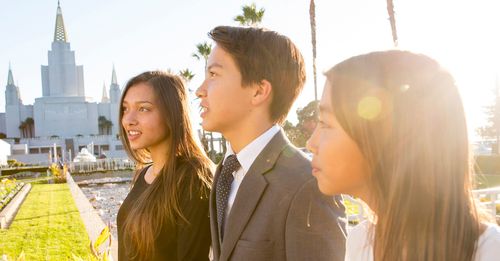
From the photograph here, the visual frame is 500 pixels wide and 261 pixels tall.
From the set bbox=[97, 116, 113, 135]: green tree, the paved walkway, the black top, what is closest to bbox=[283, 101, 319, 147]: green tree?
the paved walkway

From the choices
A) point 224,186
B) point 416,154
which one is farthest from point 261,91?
point 416,154

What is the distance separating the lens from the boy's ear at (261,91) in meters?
2.25

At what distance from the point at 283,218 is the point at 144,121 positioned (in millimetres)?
1287

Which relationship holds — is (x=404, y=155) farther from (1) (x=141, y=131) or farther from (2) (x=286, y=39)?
(1) (x=141, y=131)

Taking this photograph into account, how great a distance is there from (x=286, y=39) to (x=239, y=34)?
8.3 inches

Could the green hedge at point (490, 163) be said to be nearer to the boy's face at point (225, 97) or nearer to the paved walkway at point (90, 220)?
the paved walkway at point (90, 220)

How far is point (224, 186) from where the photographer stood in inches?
88.0

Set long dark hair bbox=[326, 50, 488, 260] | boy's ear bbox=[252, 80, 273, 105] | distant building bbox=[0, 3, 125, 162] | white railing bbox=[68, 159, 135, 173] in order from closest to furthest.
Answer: long dark hair bbox=[326, 50, 488, 260] → boy's ear bbox=[252, 80, 273, 105] → white railing bbox=[68, 159, 135, 173] → distant building bbox=[0, 3, 125, 162]

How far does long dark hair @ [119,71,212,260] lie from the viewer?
257cm

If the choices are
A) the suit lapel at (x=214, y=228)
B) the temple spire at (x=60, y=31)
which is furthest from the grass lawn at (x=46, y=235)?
the temple spire at (x=60, y=31)

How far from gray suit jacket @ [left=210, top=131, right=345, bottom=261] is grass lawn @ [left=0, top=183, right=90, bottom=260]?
5.30 metres

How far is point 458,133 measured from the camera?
131 centimetres

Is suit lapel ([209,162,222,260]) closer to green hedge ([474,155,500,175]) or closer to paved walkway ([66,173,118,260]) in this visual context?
paved walkway ([66,173,118,260])

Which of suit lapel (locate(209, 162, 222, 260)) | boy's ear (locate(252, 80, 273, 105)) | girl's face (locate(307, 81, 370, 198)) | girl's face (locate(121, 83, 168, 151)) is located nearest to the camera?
girl's face (locate(307, 81, 370, 198))
